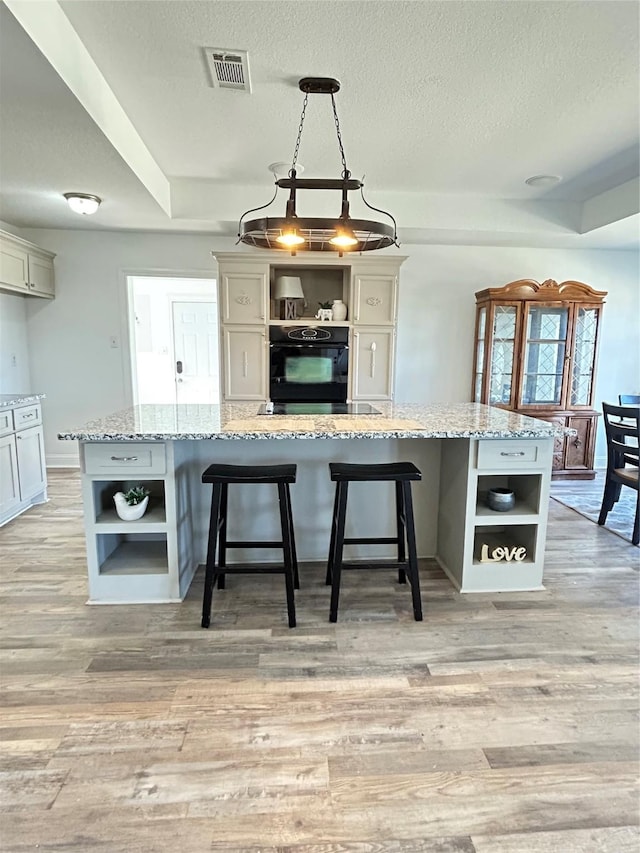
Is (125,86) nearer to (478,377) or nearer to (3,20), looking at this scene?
(3,20)

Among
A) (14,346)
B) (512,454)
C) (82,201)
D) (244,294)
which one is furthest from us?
(14,346)

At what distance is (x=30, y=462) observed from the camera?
140 inches

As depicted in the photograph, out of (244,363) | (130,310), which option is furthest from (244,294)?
(130,310)

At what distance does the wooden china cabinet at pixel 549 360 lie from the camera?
4410 mm

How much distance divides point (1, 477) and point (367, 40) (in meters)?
3.33

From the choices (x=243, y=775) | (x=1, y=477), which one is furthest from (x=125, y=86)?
(x=243, y=775)

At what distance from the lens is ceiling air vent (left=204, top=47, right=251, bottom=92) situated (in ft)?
6.86

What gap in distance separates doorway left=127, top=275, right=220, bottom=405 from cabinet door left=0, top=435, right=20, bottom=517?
2.67 metres

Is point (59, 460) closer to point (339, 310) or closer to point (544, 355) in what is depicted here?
point (339, 310)

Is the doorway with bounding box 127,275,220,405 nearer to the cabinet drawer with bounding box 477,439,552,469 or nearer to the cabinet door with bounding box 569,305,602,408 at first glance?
the cabinet door with bounding box 569,305,602,408

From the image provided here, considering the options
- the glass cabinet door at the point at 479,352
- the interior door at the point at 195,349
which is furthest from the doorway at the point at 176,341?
the glass cabinet door at the point at 479,352

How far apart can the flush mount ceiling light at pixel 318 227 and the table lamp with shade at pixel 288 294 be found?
5.51 feet

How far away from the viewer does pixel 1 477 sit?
319 cm

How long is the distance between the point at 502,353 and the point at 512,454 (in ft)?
8.32
